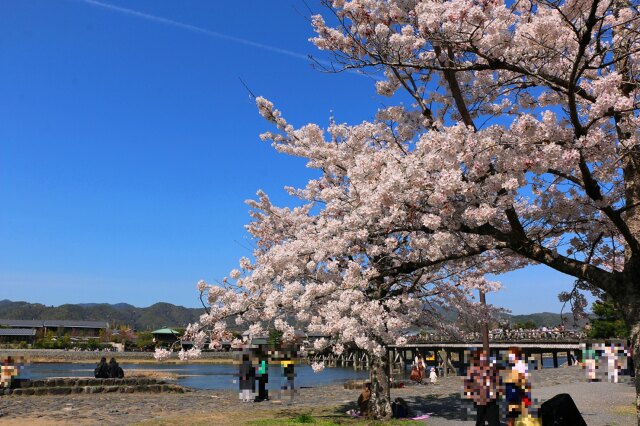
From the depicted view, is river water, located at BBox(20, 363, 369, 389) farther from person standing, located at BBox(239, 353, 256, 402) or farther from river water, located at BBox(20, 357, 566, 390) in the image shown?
person standing, located at BBox(239, 353, 256, 402)

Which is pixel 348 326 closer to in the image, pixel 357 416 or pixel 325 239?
pixel 325 239

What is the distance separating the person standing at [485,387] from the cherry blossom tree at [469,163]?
191 centimetres

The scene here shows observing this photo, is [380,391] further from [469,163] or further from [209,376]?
[209,376]

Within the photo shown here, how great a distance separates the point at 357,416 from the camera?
14.3m

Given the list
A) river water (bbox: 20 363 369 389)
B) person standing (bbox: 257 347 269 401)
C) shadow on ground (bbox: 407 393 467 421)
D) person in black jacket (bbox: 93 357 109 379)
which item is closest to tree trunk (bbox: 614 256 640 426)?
shadow on ground (bbox: 407 393 467 421)

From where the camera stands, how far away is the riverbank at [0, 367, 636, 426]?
1411 centimetres

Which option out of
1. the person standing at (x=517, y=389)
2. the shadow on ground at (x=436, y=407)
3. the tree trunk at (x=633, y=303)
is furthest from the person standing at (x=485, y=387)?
the shadow on ground at (x=436, y=407)

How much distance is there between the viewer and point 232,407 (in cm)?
1766

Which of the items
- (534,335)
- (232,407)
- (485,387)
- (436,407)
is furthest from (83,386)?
(534,335)

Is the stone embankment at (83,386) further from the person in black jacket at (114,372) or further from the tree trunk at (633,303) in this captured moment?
the tree trunk at (633,303)

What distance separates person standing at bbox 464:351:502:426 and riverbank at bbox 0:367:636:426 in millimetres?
5244

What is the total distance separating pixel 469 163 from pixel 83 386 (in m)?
19.3

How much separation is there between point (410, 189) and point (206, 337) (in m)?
5.94

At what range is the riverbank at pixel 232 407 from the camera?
14.1 metres
